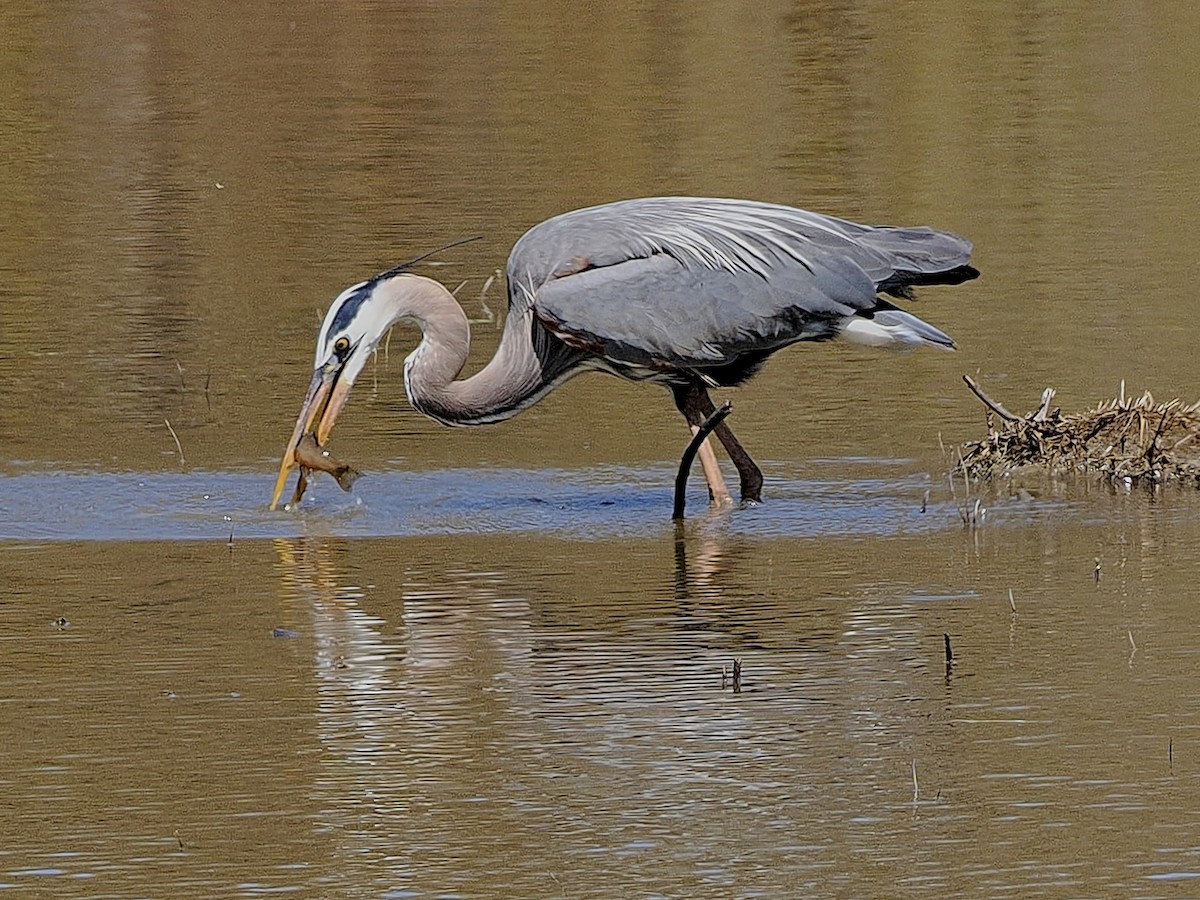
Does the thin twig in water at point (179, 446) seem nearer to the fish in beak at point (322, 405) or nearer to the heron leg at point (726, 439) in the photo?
the fish in beak at point (322, 405)

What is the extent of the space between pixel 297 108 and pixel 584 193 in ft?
18.7

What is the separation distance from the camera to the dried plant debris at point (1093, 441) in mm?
9523

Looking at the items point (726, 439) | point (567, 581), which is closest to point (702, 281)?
point (726, 439)

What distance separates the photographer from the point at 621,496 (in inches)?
→ 379

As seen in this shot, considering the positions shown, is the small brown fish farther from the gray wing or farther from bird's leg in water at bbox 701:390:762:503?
bird's leg in water at bbox 701:390:762:503

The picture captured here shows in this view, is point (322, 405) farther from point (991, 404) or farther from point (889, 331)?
point (991, 404)

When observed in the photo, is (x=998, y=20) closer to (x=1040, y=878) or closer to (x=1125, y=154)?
(x=1125, y=154)

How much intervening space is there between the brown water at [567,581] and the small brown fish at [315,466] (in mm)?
168

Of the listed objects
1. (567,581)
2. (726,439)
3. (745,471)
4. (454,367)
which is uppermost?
(454,367)

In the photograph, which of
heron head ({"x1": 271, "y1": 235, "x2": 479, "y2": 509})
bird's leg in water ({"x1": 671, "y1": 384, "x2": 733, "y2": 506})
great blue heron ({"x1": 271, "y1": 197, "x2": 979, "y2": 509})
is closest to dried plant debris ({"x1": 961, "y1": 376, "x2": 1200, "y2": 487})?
great blue heron ({"x1": 271, "y1": 197, "x2": 979, "y2": 509})

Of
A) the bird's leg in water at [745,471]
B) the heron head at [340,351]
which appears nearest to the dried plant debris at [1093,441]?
the bird's leg in water at [745,471]

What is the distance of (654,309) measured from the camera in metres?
9.66

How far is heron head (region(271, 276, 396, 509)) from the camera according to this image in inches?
378

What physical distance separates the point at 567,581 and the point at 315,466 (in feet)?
4.86
